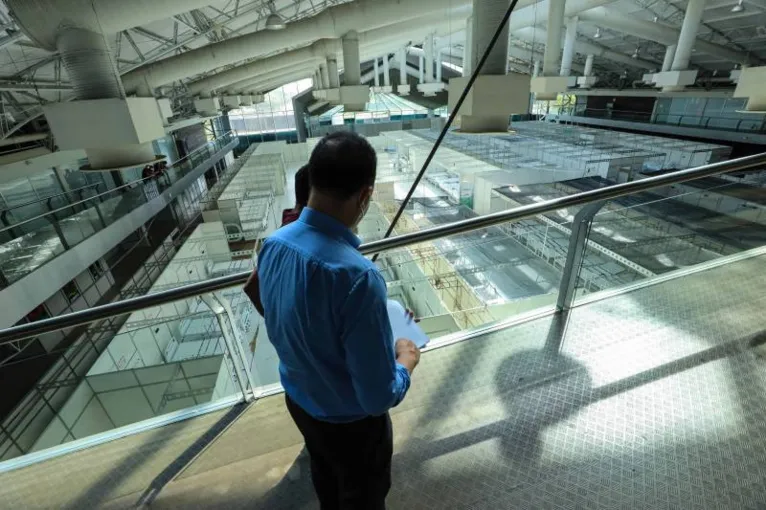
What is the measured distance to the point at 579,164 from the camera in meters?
7.81

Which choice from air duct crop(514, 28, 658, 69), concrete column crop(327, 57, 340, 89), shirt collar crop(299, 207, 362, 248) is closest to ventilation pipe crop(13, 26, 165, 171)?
shirt collar crop(299, 207, 362, 248)

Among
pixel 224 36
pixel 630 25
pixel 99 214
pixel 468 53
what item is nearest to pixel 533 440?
pixel 99 214

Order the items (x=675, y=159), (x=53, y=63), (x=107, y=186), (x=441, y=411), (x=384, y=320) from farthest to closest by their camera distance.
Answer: (x=107, y=186) < (x=675, y=159) < (x=53, y=63) < (x=441, y=411) < (x=384, y=320)

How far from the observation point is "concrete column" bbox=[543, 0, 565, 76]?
5.68 meters

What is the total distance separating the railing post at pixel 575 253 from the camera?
1472 mm

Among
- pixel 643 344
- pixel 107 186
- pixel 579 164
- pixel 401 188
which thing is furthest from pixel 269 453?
pixel 107 186

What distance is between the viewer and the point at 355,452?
75 cm

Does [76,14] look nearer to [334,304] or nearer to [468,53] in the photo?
[334,304]

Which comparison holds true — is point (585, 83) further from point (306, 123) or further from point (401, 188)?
point (306, 123)

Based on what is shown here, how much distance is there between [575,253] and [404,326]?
38.9 inches

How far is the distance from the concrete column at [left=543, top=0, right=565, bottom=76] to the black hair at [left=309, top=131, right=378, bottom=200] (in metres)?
6.28

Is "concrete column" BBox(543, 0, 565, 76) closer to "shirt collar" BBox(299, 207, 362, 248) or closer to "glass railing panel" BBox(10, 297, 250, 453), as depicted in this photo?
"glass railing panel" BBox(10, 297, 250, 453)

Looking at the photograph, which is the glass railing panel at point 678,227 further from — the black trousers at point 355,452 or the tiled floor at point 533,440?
Result: the black trousers at point 355,452

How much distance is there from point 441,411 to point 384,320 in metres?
0.86
